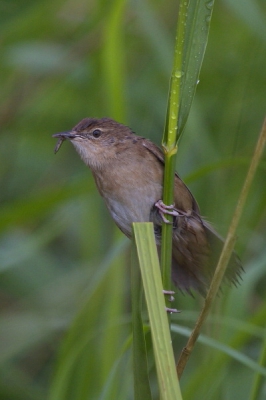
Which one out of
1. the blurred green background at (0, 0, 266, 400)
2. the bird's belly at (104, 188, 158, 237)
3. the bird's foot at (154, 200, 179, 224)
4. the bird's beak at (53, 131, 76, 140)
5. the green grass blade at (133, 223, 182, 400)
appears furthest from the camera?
the blurred green background at (0, 0, 266, 400)

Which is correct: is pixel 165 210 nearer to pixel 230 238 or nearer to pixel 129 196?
pixel 230 238

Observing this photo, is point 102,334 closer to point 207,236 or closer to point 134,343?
point 207,236

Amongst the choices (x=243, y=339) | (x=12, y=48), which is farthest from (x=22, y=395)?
(x=12, y=48)

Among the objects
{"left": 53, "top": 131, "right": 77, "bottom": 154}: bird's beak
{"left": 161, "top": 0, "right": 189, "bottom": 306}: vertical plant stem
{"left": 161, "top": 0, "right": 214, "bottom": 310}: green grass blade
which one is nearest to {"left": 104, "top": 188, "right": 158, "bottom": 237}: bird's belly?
{"left": 53, "top": 131, "right": 77, "bottom": 154}: bird's beak

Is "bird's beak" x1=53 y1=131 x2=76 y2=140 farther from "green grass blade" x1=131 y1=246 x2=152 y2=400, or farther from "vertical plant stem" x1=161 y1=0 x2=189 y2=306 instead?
"green grass blade" x1=131 y1=246 x2=152 y2=400

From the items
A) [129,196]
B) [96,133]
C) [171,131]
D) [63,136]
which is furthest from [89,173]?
[171,131]

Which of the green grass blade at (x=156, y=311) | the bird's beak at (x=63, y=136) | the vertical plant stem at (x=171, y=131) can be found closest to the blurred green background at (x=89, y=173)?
the bird's beak at (x=63, y=136)
